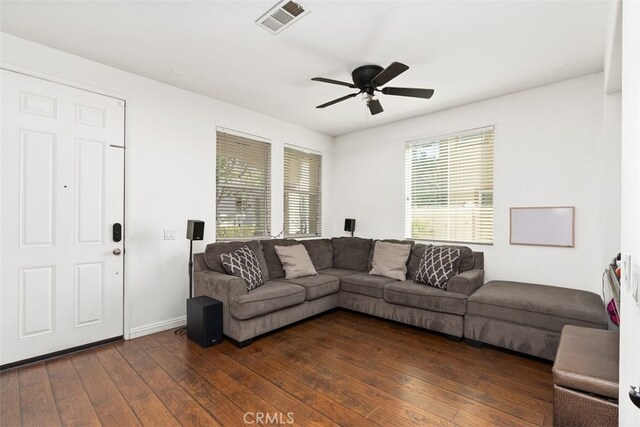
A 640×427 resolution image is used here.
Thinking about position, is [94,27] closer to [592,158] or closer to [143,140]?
[143,140]

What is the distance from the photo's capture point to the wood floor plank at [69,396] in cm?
184

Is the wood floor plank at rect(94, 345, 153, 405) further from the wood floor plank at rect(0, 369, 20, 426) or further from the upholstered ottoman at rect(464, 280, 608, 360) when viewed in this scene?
the upholstered ottoman at rect(464, 280, 608, 360)

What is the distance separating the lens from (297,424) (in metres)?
1.80

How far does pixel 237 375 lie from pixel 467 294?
7.61ft

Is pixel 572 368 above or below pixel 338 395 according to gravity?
above

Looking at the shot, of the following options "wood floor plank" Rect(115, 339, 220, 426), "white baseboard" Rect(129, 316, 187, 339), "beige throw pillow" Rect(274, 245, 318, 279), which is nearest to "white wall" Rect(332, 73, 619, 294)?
"beige throw pillow" Rect(274, 245, 318, 279)

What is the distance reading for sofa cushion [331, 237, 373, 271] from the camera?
446 cm

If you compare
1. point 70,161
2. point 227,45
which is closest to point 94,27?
point 227,45

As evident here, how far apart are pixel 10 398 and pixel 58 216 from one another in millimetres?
1426

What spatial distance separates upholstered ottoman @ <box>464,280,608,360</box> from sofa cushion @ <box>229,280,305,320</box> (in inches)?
71.3

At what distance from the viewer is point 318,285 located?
3.60 metres

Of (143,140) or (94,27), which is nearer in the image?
(94,27)

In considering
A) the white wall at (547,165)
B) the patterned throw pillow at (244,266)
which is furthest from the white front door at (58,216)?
the white wall at (547,165)

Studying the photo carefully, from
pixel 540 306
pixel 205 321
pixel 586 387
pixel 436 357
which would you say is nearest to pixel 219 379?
pixel 205 321
